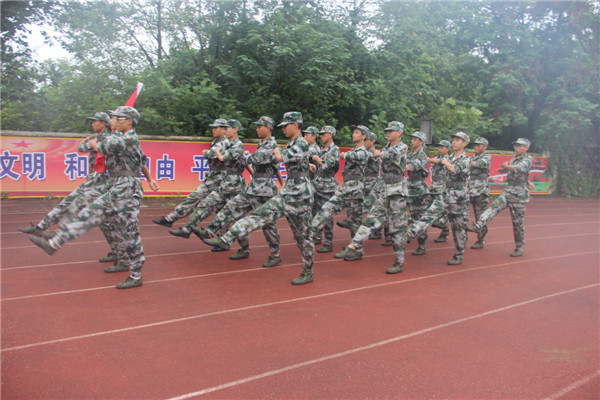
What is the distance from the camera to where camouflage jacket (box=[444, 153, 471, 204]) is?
7102mm

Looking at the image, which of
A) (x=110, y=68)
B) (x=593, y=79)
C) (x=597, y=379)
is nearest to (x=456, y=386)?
(x=597, y=379)

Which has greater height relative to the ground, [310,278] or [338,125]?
[338,125]

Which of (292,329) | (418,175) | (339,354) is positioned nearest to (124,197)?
(292,329)

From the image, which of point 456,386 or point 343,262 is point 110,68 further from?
point 456,386

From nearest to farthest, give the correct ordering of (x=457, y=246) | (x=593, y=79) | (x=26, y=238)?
(x=457, y=246), (x=26, y=238), (x=593, y=79)

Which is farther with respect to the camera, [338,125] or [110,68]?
[338,125]

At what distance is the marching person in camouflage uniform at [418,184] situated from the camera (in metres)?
7.37

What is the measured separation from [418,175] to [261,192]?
9.61 feet

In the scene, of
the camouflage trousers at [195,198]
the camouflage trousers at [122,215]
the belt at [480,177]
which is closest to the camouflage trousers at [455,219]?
the belt at [480,177]

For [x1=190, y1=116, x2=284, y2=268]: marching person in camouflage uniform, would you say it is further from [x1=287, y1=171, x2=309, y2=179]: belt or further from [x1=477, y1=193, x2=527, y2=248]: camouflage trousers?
[x1=477, y1=193, x2=527, y2=248]: camouflage trousers

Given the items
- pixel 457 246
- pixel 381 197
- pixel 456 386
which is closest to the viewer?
pixel 456 386

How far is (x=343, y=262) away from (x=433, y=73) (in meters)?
12.9

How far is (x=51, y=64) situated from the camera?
15391 mm

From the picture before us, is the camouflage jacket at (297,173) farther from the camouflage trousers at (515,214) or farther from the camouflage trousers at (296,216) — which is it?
the camouflage trousers at (515,214)
